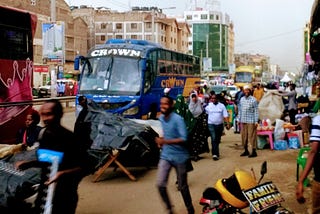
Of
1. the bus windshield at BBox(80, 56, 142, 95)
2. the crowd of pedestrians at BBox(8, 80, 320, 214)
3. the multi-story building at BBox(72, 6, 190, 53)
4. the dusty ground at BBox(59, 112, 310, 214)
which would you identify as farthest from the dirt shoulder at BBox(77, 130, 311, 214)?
the multi-story building at BBox(72, 6, 190, 53)

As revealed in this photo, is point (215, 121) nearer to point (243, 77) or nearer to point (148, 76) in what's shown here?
point (148, 76)

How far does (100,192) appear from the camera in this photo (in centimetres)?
914

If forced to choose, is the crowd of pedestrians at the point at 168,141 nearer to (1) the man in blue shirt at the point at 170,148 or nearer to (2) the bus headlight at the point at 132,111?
(1) the man in blue shirt at the point at 170,148

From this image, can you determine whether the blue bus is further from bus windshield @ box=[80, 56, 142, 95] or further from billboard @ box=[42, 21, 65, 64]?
billboard @ box=[42, 21, 65, 64]

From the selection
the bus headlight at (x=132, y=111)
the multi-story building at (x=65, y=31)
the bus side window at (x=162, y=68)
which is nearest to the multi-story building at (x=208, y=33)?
the multi-story building at (x=65, y=31)

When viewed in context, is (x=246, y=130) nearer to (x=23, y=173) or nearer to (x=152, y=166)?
(x=152, y=166)

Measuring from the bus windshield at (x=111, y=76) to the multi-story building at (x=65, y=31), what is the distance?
132ft

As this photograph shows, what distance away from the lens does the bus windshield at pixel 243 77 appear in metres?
55.2

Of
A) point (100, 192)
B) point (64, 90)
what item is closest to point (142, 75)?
point (100, 192)

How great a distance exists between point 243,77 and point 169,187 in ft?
156

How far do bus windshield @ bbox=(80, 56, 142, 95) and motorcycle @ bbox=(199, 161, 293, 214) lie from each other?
12.6m

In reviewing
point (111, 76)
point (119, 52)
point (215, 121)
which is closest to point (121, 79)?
point (111, 76)

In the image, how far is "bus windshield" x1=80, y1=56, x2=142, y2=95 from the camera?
60.7 feet

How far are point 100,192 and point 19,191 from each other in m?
3.15
